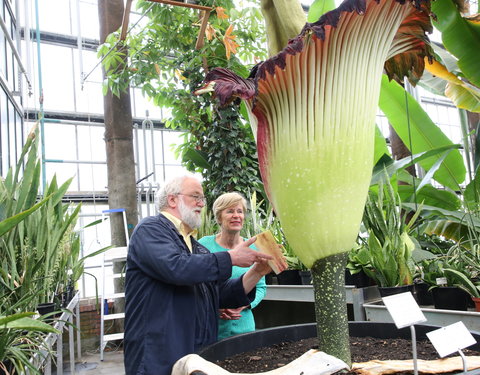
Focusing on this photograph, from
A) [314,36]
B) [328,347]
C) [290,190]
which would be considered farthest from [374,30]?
[328,347]

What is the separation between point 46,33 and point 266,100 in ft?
30.2

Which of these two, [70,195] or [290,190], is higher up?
[70,195]

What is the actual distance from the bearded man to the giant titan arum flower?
0.37m

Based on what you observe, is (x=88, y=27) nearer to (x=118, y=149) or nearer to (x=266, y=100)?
(x=118, y=149)

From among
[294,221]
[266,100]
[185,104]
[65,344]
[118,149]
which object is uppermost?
[185,104]

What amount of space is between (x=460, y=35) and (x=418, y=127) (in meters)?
0.77

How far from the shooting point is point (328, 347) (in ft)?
2.01

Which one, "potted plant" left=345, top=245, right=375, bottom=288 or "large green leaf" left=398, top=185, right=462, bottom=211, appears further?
"large green leaf" left=398, top=185, right=462, bottom=211

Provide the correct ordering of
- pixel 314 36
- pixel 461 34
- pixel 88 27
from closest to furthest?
pixel 314 36 < pixel 461 34 < pixel 88 27

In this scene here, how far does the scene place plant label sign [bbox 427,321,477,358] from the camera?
1.77 ft

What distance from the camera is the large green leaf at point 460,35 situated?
2.26m

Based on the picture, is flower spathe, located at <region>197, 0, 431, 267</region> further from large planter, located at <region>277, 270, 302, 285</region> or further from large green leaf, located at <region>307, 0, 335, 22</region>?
large green leaf, located at <region>307, 0, 335, 22</region>

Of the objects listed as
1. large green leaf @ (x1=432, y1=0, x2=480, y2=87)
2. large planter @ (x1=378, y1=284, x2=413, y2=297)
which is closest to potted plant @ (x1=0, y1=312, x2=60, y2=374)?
large planter @ (x1=378, y1=284, x2=413, y2=297)

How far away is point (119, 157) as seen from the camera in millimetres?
4094
